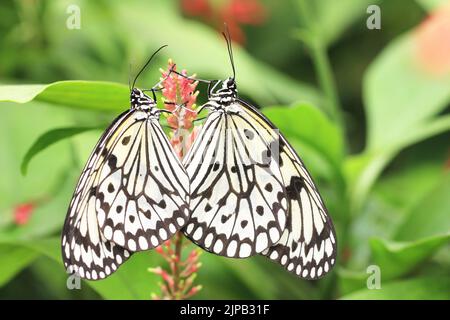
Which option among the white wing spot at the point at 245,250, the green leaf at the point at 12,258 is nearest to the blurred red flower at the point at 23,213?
the green leaf at the point at 12,258

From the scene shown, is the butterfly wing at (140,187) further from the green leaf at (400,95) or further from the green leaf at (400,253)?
the green leaf at (400,95)

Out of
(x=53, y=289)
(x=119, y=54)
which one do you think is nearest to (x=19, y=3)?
(x=119, y=54)

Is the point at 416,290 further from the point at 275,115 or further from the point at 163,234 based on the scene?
the point at 163,234

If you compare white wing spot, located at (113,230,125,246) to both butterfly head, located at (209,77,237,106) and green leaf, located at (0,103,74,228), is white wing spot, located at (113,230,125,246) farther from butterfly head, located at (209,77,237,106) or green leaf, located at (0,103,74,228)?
green leaf, located at (0,103,74,228)

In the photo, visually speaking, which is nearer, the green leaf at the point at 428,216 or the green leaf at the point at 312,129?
the green leaf at the point at 312,129

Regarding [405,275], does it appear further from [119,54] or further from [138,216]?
[119,54]
